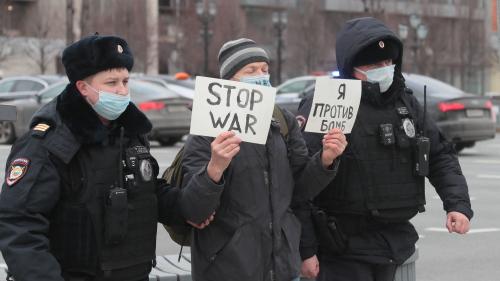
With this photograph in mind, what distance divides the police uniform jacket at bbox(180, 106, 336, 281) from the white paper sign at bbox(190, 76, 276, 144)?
0.70 ft

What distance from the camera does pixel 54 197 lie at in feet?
12.3

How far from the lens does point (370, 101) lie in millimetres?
4805

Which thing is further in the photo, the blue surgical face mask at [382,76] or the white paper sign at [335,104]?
the blue surgical face mask at [382,76]

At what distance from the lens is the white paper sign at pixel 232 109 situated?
3.92m

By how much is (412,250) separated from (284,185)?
3.07 ft

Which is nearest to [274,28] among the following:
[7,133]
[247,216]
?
[7,133]

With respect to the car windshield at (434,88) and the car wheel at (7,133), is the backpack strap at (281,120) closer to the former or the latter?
the car windshield at (434,88)

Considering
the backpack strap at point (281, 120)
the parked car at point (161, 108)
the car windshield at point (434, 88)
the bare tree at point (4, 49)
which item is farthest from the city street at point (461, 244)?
the bare tree at point (4, 49)

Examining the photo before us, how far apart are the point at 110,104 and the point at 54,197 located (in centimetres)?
42

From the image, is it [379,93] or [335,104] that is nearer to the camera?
[335,104]

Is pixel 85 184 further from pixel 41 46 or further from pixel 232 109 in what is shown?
pixel 41 46

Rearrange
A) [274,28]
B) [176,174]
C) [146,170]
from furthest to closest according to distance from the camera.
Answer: [274,28] < [176,174] < [146,170]

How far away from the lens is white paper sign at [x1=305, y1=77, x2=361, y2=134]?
450cm

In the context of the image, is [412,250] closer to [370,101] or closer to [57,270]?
[370,101]
